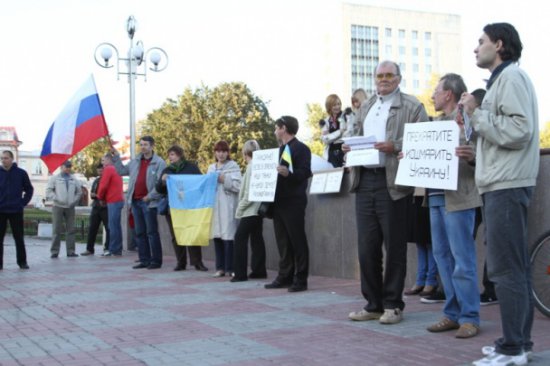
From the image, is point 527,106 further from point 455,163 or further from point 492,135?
point 455,163

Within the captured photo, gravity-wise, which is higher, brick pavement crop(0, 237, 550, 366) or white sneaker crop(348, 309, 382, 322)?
white sneaker crop(348, 309, 382, 322)

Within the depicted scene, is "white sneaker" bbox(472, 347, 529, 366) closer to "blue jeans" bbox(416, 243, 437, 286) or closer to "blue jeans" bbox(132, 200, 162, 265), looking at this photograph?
"blue jeans" bbox(416, 243, 437, 286)

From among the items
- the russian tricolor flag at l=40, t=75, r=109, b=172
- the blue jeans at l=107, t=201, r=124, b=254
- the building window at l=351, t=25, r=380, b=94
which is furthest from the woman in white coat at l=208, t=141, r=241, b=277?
the building window at l=351, t=25, r=380, b=94

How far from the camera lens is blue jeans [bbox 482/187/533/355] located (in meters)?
4.28

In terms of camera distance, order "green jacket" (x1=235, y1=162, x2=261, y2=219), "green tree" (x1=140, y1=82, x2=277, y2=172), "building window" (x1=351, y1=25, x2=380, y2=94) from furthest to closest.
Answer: "building window" (x1=351, y1=25, x2=380, y2=94) → "green tree" (x1=140, y1=82, x2=277, y2=172) → "green jacket" (x1=235, y1=162, x2=261, y2=219)

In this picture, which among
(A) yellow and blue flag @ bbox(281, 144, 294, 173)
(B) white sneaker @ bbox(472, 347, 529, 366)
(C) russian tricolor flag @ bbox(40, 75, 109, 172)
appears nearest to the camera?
(B) white sneaker @ bbox(472, 347, 529, 366)

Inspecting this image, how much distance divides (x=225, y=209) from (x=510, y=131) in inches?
265

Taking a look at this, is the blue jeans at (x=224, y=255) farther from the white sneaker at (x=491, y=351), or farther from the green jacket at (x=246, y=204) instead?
the white sneaker at (x=491, y=351)

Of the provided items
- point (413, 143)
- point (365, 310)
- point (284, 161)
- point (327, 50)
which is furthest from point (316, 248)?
point (327, 50)

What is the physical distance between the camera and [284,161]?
27.7ft

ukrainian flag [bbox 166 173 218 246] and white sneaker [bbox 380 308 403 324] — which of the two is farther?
ukrainian flag [bbox 166 173 218 246]

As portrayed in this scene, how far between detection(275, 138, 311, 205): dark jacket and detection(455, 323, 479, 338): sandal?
3490mm

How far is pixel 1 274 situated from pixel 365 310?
7410mm

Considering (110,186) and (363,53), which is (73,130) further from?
(363,53)
